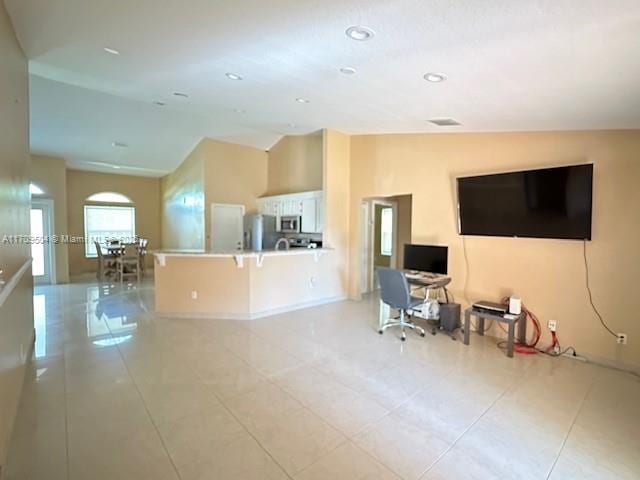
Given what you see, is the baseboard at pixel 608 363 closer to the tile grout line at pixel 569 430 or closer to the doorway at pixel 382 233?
the tile grout line at pixel 569 430

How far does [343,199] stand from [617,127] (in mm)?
3894

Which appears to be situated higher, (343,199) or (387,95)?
(387,95)

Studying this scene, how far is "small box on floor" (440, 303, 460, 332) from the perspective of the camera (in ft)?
14.2

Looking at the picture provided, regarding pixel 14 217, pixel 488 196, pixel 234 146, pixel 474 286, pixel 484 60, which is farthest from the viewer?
pixel 234 146

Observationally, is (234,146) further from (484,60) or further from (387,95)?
(484,60)

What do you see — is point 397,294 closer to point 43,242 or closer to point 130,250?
point 130,250

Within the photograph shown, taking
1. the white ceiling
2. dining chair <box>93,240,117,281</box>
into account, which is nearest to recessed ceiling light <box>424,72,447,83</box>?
the white ceiling

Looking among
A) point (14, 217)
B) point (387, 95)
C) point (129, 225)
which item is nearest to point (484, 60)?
point (387, 95)

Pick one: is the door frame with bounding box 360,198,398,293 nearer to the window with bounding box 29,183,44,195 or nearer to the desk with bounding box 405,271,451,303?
the desk with bounding box 405,271,451,303

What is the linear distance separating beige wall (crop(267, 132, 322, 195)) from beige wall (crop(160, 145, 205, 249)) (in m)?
1.76

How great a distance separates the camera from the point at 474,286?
440cm

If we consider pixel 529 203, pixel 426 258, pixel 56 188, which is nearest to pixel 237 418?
pixel 426 258

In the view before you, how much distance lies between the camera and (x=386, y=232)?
8.30 m

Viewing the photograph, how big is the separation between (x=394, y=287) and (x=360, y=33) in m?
2.99
